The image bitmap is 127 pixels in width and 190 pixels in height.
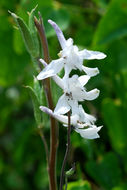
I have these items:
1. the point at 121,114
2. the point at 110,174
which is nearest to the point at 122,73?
the point at 121,114

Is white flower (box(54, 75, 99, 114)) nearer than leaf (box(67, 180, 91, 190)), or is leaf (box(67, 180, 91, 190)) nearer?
white flower (box(54, 75, 99, 114))

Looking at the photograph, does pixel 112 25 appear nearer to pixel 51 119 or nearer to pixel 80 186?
pixel 80 186

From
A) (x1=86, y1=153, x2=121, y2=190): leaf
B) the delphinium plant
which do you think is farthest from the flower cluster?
(x1=86, y1=153, x2=121, y2=190): leaf

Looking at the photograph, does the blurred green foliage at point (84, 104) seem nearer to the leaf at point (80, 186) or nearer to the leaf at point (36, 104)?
the leaf at point (80, 186)

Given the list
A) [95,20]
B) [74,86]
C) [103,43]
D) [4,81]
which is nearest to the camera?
[74,86]

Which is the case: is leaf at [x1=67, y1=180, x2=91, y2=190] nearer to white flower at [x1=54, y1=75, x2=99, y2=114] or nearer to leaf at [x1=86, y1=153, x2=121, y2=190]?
leaf at [x1=86, y1=153, x2=121, y2=190]

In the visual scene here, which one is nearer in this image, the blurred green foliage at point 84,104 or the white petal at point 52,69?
the white petal at point 52,69

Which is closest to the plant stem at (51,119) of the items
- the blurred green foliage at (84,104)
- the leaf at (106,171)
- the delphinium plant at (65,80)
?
the delphinium plant at (65,80)

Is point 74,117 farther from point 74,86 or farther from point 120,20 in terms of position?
point 120,20
